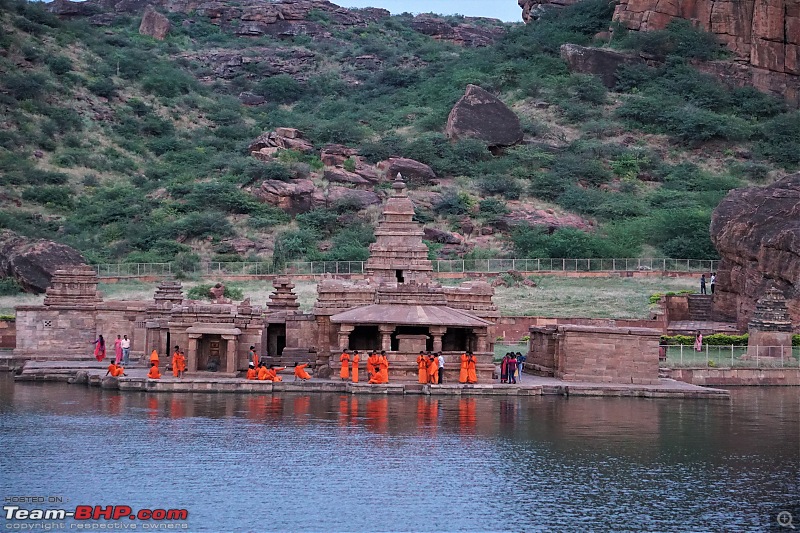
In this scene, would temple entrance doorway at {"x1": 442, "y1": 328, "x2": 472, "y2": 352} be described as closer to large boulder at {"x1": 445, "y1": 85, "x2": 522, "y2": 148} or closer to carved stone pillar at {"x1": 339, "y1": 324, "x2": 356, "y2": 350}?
carved stone pillar at {"x1": 339, "y1": 324, "x2": 356, "y2": 350}

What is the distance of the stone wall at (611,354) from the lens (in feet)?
131

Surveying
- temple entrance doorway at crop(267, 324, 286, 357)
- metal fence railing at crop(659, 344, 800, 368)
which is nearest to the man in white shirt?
temple entrance doorway at crop(267, 324, 286, 357)

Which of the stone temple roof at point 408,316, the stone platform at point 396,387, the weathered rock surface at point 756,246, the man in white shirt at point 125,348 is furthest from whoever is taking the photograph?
the weathered rock surface at point 756,246

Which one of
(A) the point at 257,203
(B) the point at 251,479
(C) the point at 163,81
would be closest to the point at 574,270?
(A) the point at 257,203

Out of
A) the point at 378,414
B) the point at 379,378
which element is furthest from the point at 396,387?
the point at 378,414

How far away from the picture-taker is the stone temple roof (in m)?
38.6

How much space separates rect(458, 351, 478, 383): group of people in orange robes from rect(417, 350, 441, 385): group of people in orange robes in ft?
2.57

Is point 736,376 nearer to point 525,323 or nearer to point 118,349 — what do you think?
point 525,323

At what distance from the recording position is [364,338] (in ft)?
137

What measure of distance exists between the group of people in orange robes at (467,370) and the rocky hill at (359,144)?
1324 inches

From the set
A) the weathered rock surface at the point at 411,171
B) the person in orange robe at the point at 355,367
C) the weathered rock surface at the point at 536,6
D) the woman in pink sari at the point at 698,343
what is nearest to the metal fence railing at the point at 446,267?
the weathered rock surface at the point at 411,171

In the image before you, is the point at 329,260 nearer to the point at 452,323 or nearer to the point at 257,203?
the point at 257,203

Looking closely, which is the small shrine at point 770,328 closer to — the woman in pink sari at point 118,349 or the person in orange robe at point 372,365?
the person in orange robe at point 372,365

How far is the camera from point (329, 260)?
71.6 metres
